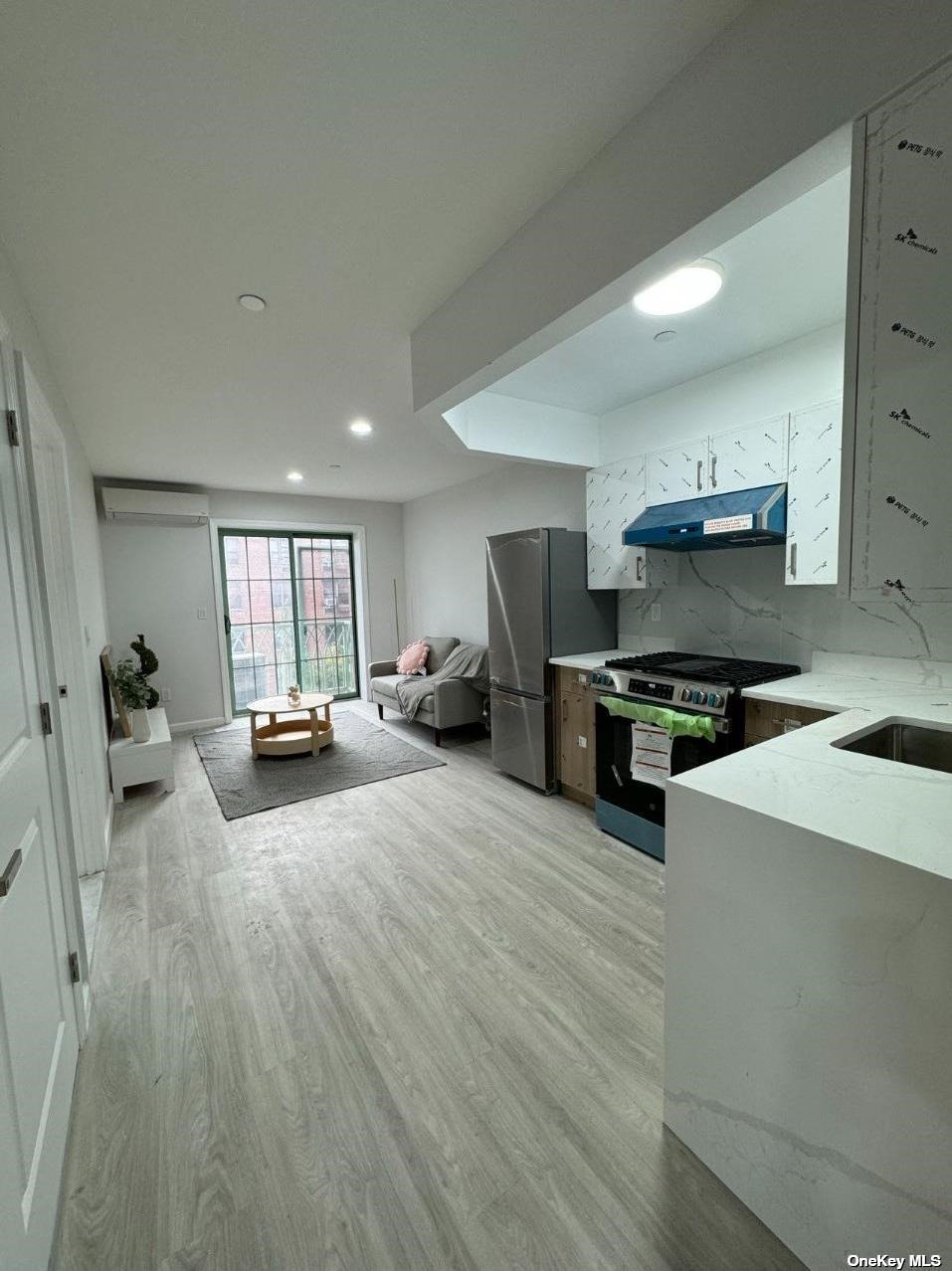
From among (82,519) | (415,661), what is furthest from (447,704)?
(82,519)

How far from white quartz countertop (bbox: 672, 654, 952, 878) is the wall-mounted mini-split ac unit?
206 inches

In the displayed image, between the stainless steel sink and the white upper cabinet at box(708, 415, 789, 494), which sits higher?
the white upper cabinet at box(708, 415, 789, 494)

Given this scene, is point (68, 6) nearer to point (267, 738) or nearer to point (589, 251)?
point (589, 251)

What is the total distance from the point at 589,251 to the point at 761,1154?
221cm

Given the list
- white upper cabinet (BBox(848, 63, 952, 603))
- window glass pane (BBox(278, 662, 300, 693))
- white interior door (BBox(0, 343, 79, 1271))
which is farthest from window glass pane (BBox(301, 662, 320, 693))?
white upper cabinet (BBox(848, 63, 952, 603))

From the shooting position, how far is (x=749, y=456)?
8.21 feet

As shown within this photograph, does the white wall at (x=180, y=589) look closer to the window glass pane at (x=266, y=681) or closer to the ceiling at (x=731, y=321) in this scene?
the window glass pane at (x=266, y=681)

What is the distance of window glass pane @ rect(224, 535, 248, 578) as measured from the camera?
221 inches

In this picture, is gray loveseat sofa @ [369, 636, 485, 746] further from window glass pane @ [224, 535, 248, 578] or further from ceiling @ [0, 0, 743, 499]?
ceiling @ [0, 0, 743, 499]

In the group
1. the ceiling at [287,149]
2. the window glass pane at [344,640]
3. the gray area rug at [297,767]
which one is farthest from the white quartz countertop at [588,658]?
the window glass pane at [344,640]

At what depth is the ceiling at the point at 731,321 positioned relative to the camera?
1626 millimetres

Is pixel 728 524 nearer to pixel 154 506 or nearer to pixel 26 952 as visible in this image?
pixel 26 952

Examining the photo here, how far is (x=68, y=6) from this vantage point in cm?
93

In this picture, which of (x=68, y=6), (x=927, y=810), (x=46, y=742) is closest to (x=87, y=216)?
(x=68, y=6)
